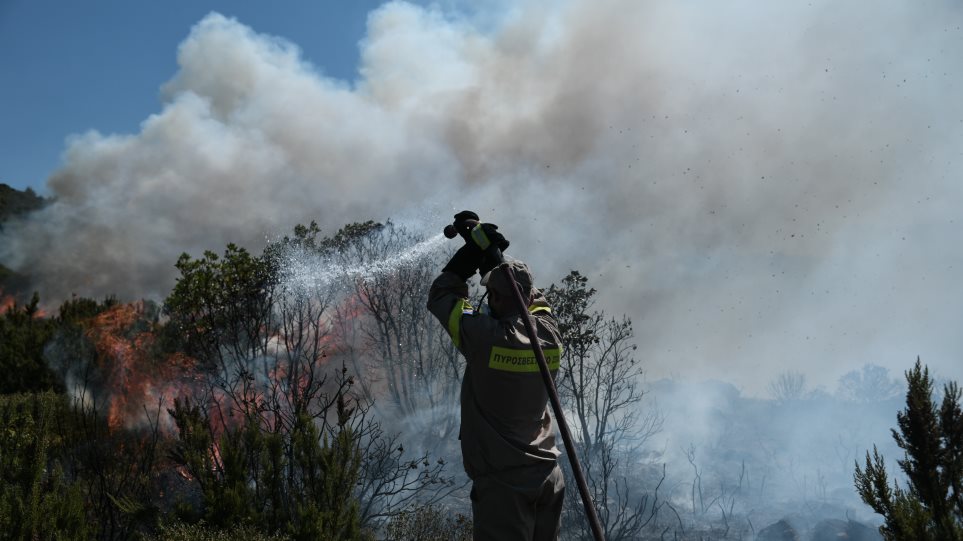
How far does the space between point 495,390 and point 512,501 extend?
1.59 ft

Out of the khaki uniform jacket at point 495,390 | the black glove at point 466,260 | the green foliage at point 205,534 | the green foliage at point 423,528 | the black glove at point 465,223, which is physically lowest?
the green foliage at point 205,534

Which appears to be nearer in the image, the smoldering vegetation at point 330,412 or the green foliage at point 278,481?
the green foliage at point 278,481

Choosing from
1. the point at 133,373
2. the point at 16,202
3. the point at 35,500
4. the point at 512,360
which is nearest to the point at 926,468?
the point at 512,360

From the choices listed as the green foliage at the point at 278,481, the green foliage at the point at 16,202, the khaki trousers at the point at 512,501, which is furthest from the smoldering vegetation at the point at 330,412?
the green foliage at the point at 16,202

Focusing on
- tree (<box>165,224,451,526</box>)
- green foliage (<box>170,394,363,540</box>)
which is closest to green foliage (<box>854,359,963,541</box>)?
green foliage (<box>170,394,363,540</box>)

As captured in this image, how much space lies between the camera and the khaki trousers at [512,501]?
9.80ft

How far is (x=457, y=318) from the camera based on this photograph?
307 cm

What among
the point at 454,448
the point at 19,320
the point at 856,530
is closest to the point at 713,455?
the point at 856,530

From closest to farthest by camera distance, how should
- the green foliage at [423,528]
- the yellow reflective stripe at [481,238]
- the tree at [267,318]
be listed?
the yellow reflective stripe at [481,238], the green foliage at [423,528], the tree at [267,318]

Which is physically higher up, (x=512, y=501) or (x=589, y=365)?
(x=589, y=365)

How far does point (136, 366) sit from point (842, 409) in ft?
82.7

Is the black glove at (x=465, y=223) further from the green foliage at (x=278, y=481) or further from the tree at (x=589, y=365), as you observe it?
the tree at (x=589, y=365)

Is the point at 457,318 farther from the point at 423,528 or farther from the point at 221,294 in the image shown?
the point at 221,294

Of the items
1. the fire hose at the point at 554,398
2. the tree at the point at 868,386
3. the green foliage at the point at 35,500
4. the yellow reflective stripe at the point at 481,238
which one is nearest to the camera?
the fire hose at the point at 554,398
